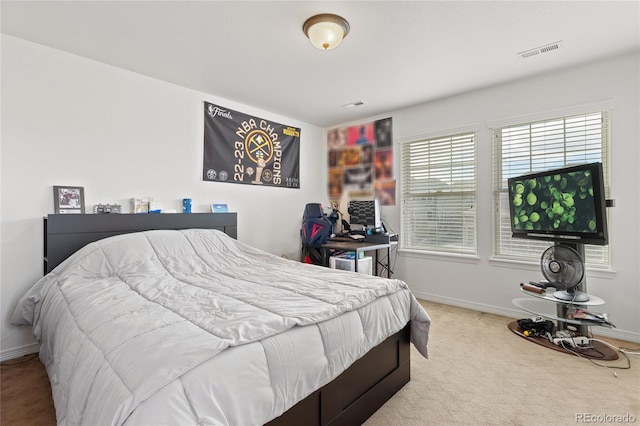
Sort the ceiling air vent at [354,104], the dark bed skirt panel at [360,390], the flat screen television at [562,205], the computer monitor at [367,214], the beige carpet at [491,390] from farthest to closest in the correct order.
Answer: the computer monitor at [367,214]
the ceiling air vent at [354,104]
the flat screen television at [562,205]
the beige carpet at [491,390]
the dark bed skirt panel at [360,390]

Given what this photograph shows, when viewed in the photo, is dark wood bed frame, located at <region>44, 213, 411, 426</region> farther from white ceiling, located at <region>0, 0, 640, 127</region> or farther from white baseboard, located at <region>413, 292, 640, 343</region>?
white baseboard, located at <region>413, 292, 640, 343</region>

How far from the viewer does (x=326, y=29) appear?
221cm

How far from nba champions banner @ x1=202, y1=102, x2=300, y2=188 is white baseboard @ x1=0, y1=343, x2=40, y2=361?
2.11 metres

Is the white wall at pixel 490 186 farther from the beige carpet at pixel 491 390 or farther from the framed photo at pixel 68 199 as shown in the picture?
the framed photo at pixel 68 199

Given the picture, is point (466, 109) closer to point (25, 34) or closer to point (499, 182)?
point (499, 182)

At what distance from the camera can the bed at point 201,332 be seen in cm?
99

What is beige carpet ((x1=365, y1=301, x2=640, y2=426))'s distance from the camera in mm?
1753

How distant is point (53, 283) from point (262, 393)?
1.93m

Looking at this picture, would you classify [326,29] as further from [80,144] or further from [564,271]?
[564,271]

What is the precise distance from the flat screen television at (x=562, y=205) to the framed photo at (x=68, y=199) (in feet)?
13.2

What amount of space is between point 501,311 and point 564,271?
100 cm

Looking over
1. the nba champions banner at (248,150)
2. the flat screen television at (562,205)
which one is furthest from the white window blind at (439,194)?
the nba champions banner at (248,150)

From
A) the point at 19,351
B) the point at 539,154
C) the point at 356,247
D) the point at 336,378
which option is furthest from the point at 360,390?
the point at 539,154

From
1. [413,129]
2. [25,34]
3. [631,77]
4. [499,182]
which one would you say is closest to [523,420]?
[499,182]
